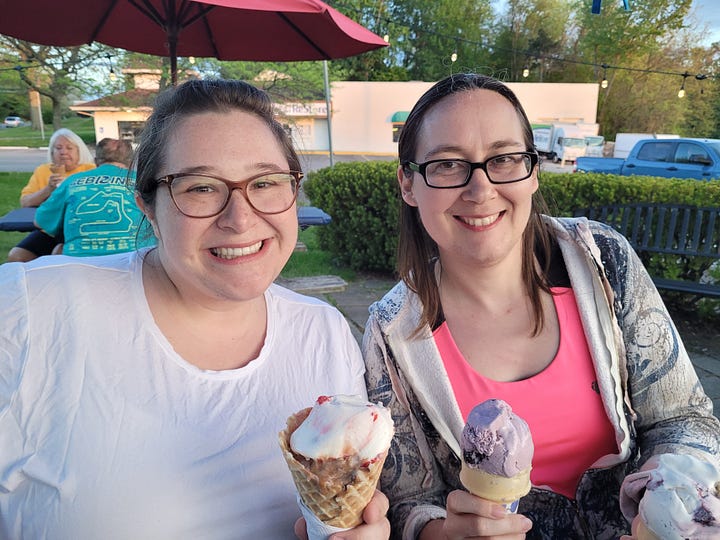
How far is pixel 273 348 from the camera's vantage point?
1831 mm

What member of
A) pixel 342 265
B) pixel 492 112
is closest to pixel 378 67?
pixel 342 265

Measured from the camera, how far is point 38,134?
46125mm

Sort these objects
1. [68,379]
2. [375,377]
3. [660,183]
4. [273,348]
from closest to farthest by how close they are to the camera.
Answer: [68,379] → [273,348] → [375,377] → [660,183]

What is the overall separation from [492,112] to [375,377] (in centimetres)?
104

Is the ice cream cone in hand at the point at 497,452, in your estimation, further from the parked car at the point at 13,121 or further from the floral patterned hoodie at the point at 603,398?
the parked car at the point at 13,121

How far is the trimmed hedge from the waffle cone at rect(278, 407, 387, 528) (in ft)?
13.7

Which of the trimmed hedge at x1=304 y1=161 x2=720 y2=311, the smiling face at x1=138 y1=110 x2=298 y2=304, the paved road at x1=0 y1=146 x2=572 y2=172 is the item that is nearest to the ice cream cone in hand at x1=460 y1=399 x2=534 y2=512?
the smiling face at x1=138 y1=110 x2=298 y2=304

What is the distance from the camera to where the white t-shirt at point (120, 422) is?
142cm

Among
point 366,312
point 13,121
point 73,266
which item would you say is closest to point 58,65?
point 366,312

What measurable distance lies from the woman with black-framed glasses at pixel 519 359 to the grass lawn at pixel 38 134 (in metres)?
36.2

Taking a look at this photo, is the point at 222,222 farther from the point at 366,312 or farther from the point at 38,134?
the point at 38,134

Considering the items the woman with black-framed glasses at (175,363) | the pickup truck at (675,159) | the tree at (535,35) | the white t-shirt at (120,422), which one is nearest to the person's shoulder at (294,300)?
the woman with black-framed glasses at (175,363)

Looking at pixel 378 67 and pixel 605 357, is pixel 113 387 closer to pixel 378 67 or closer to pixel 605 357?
pixel 605 357

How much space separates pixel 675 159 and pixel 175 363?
17877 millimetres
